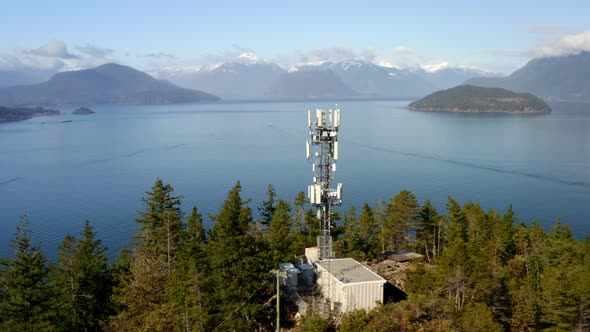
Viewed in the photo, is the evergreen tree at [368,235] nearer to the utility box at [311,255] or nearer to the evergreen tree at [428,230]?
the evergreen tree at [428,230]

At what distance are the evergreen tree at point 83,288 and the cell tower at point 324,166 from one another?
408 inches

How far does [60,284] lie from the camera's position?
831 inches

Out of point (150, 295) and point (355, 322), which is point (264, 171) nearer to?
point (150, 295)

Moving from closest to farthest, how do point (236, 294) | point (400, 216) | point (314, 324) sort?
point (314, 324)
point (236, 294)
point (400, 216)

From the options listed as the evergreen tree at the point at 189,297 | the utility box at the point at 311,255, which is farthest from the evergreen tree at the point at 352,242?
the evergreen tree at the point at 189,297

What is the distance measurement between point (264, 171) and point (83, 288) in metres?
54.1

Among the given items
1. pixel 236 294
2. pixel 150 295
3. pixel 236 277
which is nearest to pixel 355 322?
pixel 236 294

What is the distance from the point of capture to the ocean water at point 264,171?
55.5 m

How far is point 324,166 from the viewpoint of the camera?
22.8 metres

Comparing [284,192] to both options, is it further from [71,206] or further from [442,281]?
[442,281]

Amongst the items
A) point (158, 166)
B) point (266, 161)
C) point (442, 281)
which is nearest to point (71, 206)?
point (158, 166)

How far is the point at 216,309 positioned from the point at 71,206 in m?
46.2

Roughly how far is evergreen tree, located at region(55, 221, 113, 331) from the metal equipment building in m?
10.0

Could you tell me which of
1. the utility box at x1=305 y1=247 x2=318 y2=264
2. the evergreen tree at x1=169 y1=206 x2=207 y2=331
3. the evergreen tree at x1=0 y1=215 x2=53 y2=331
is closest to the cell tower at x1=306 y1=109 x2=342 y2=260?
the utility box at x1=305 y1=247 x2=318 y2=264
